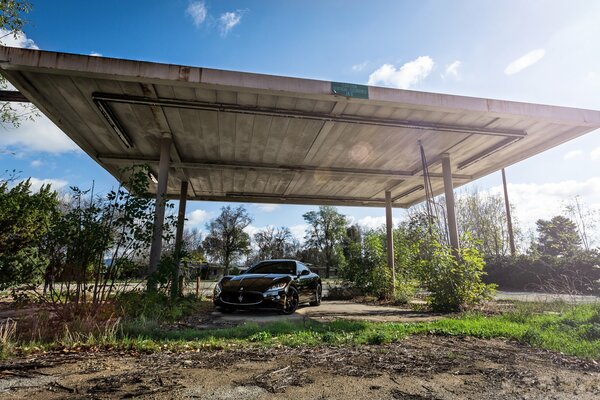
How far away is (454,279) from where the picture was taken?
7820 millimetres

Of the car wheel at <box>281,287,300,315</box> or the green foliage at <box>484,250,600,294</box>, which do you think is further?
the green foliage at <box>484,250,600,294</box>

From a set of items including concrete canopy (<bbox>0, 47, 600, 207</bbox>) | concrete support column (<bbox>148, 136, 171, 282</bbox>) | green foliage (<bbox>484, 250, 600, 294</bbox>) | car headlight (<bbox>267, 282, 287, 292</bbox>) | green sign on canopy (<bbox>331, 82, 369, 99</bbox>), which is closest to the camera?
concrete canopy (<bbox>0, 47, 600, 207</bbox>)

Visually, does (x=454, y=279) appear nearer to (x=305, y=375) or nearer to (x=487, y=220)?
(x=305, y=375)

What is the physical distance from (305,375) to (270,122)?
5.76 meters

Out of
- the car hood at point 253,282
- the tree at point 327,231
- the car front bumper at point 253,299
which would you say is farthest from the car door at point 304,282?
the tree at point 327,231

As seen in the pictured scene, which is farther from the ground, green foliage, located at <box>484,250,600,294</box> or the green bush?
green foliage, located at <box>484,250,600,294</box>

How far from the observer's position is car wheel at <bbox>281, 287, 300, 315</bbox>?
739 cm

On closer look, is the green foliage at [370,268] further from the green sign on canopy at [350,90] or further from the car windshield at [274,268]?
the green sign on canopy at [350,90]

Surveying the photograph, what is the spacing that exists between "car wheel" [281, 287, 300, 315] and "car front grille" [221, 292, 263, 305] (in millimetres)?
594

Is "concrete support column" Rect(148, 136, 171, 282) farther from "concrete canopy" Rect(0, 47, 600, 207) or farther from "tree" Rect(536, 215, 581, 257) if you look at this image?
"tree" Rect(536, 215, 581, 257)

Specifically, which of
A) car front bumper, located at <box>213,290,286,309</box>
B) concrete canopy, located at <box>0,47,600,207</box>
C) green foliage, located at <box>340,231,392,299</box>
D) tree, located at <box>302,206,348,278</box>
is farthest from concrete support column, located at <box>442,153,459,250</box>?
tree, located at <box>302,206,348,278</box>

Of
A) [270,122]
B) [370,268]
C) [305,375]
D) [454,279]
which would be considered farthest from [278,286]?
[370,268]

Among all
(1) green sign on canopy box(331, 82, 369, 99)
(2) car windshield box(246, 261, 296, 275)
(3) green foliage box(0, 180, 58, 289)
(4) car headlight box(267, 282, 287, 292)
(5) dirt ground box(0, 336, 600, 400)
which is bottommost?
(5) dirt ground box(0, 336, 600, 400)

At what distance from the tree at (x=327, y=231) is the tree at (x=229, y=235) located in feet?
35.5
